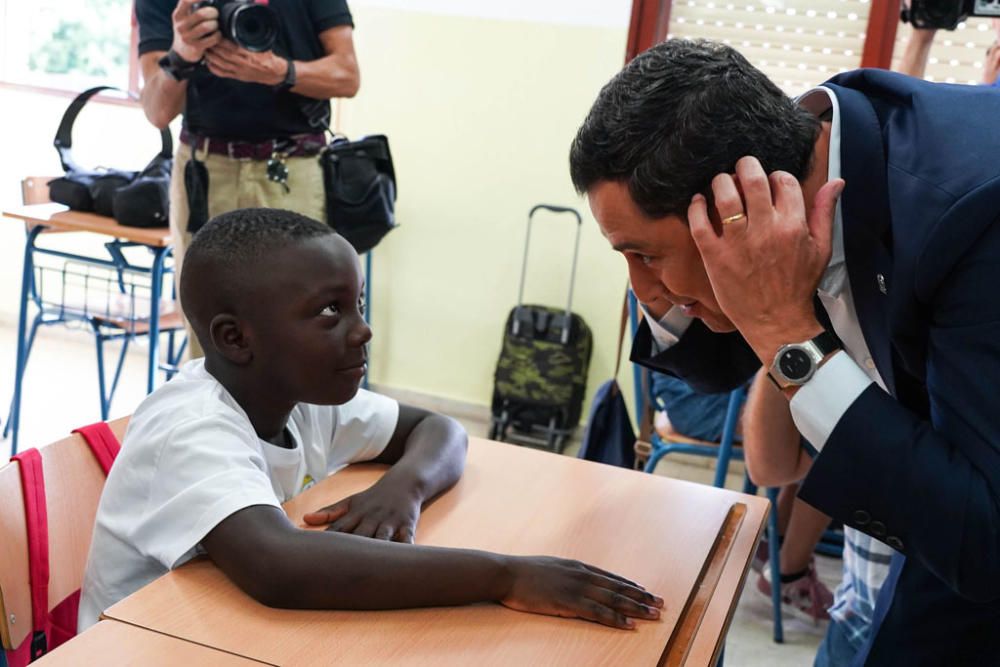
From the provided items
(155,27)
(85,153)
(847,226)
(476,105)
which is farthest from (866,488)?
(85,153)

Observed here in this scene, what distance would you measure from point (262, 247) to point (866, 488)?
2.45 feet

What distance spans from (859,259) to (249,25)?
1620mm

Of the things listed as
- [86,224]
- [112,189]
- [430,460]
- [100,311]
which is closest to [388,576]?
[430,460]

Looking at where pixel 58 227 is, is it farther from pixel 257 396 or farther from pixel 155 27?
pixel 257 396

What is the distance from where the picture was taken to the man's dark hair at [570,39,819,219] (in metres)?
1.00

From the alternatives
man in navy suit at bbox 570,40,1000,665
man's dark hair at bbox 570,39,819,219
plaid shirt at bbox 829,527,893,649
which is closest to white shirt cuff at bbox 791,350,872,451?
man in navy suit at bbox 570,40,1000,665

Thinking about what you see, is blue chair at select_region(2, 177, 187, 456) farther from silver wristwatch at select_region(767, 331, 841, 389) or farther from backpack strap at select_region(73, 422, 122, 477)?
silver wristwatch at select_region(767, 331, 841, 389)

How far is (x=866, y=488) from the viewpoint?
37.6 inches

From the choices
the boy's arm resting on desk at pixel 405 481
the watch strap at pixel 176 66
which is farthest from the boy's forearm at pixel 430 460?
the watch strap at pixel 176 66

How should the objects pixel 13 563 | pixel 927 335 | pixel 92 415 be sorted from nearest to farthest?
1. pixel 927 335
2. pixel 13 563
3. pixel 92 415

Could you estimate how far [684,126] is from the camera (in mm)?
998

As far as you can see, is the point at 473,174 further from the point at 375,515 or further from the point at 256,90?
the point at 375,515

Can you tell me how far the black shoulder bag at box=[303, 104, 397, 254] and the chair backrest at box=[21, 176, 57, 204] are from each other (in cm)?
137

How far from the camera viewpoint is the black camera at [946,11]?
83.7 inches
